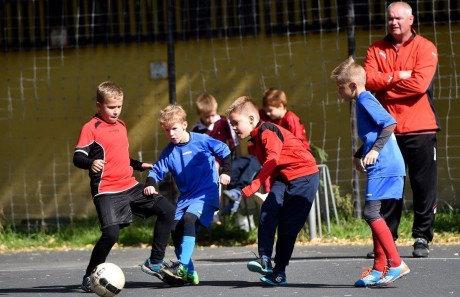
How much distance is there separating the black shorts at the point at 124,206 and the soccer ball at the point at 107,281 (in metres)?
1.03

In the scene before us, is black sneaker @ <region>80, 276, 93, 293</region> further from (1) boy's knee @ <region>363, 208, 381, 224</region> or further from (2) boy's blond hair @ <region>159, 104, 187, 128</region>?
(1) boy's knee @ <region>363, 208, 381, 224</region>

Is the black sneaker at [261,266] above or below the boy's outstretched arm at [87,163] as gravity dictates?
below

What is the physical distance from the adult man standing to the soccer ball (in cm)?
319

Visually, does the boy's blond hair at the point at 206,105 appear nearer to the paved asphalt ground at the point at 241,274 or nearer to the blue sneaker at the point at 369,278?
the paved asphalt ground at the point at 241,274

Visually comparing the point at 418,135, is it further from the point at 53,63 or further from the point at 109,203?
the point at 53,63

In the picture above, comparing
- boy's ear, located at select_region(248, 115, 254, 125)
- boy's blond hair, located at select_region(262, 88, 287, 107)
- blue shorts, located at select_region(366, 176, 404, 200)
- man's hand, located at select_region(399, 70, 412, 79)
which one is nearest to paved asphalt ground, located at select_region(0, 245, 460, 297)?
blue shorts, located at select_region(366, 176, 404, 200)

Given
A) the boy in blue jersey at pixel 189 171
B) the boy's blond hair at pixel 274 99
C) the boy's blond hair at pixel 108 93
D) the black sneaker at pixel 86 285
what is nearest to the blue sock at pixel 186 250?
the boy in blue jersey at pixel 189 171

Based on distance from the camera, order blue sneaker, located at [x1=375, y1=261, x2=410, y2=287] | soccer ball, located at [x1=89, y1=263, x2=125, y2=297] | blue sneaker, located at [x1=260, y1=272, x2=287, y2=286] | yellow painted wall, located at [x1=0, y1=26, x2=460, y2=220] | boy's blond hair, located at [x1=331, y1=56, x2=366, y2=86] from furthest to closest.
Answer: yellow painted wall, located at [x1=0, y1=26, x2=460, y2=220]
blue sneaker, located at [x1=260, y1=272, x2=287, y2=286]
boy's blond hair, located at [x1=331, y1=56, x2=366, y2=86]
blue sneaker, located at [x1=375, y1=261, x2=410, y2=287]
soccer ball, located at [x1=89, y1=263, x2=125, y2=297]

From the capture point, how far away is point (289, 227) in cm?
988

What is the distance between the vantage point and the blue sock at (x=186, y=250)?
32.7 ft

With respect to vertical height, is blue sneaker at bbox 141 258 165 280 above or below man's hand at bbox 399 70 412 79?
below

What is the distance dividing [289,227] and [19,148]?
299 inches

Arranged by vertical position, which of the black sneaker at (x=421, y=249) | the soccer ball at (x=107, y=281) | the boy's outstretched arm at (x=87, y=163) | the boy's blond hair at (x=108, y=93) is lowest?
the black sneaker at (x=421, y=249)

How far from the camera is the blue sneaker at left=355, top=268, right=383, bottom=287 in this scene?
930cm
